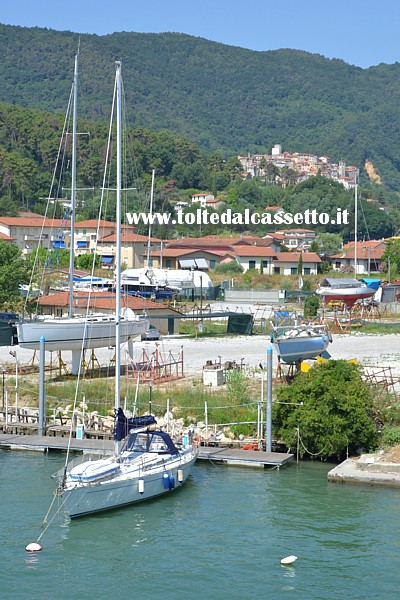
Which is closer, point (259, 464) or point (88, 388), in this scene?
point (259, 464)

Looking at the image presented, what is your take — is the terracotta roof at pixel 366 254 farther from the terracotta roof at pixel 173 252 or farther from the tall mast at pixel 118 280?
the tall mast at pixel 118 280

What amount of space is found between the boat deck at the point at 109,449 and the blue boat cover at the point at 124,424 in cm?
86

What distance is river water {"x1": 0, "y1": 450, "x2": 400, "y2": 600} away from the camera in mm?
18922

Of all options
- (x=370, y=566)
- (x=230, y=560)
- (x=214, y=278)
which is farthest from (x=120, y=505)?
(x=214, y=278)

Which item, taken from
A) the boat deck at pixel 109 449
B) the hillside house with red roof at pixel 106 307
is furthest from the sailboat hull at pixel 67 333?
the hillside house with red roof at pixel 106 307

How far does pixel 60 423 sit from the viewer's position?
100ft

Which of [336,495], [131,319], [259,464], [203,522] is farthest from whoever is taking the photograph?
[131,319]

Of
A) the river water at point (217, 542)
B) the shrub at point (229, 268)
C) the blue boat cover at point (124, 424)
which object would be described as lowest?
the river water at point (217, 542)

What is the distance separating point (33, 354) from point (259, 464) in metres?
16.6

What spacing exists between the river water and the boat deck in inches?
19.3

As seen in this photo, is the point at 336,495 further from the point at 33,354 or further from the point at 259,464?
the point at 33,354

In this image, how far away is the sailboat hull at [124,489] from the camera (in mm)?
22031

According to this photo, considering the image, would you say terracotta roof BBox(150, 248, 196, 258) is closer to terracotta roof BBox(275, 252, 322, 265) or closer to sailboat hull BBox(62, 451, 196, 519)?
terracotta roof BBox(275, 252, 322, 265)

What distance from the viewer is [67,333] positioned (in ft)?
119
